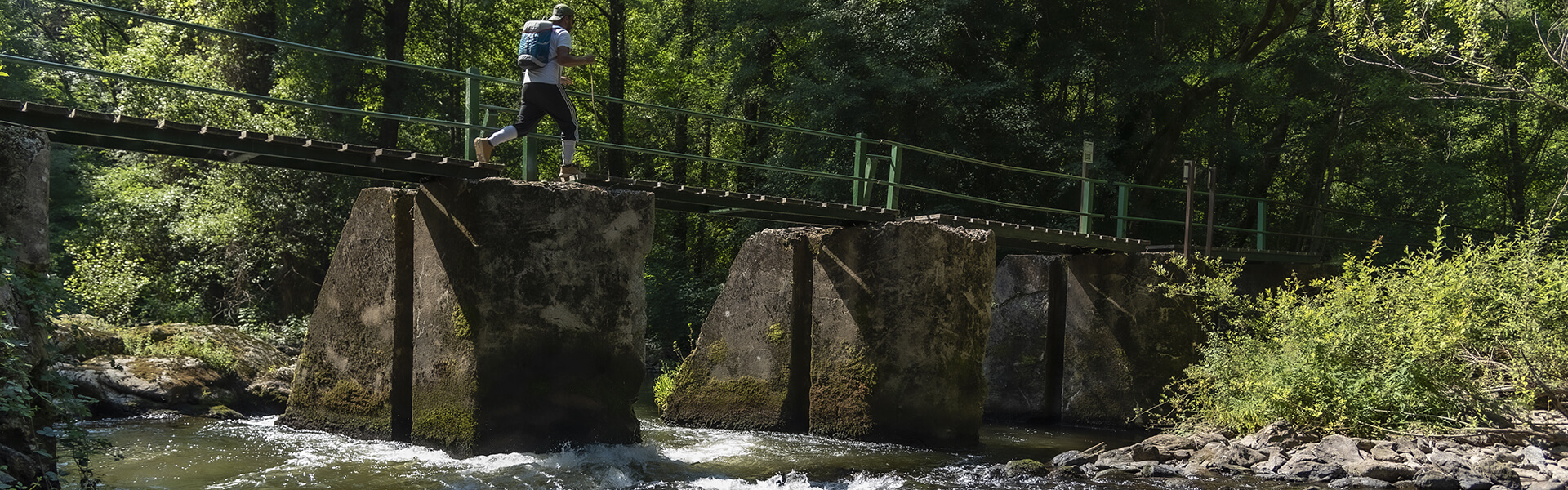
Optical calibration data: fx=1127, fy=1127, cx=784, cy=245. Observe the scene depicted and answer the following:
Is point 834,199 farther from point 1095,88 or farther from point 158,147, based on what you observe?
point 158,147

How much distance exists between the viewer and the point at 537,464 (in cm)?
801

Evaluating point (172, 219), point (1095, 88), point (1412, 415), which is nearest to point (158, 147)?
point (1412, 415)

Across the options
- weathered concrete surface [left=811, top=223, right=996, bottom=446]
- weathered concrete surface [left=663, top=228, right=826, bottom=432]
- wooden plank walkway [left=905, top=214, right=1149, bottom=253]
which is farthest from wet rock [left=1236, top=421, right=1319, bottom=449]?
weathered concrete surface [left=663, top=228, right=826, bottom=432]

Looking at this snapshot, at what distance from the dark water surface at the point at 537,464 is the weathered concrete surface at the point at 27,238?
1.72m

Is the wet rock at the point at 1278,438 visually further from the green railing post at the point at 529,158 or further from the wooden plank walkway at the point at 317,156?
the green railing post at the point at 529,158

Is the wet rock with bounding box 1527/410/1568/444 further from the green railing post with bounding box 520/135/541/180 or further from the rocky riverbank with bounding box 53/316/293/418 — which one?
the rocky riverbank with bounding box 53/316/293/418

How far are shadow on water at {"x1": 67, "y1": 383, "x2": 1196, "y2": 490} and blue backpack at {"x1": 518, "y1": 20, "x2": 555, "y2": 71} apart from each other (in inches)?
114

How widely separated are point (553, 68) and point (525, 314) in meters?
1.87

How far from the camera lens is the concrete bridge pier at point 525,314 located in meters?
8.22

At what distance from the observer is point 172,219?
60.4 ft

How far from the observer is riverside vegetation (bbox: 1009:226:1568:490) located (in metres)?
9.12

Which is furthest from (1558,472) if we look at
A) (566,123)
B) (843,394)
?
(566,123)

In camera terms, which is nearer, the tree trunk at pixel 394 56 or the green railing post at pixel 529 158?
the green railing post at pixel 529 158

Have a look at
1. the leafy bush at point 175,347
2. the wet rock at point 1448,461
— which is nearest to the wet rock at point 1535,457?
the wet rock at point 1448,461
